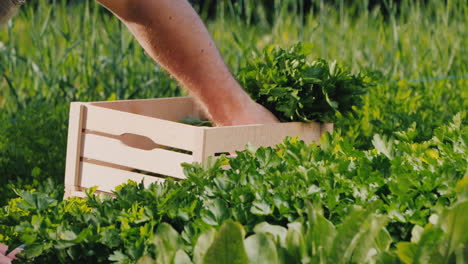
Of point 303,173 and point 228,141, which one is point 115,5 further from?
point 303,173

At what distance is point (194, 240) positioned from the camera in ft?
4.66

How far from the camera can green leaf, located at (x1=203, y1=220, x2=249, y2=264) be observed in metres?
1.26

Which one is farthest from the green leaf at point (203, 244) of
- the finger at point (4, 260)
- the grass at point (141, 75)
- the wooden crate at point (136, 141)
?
the grass at point (141, 75)

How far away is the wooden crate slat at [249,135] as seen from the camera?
2250 mm

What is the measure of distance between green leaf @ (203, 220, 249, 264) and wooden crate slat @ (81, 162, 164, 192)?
1.21m

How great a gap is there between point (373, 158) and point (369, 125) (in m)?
1.27

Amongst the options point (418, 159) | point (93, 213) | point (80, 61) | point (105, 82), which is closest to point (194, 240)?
point (93, 213)

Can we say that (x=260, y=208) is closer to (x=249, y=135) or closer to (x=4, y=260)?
(x=4, y=260)

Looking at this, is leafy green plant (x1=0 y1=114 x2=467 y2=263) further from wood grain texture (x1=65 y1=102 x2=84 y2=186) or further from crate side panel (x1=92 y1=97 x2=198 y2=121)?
crate side panel (x1=92 y1=97 x2=198 y2=121)

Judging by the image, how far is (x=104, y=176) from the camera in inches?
100

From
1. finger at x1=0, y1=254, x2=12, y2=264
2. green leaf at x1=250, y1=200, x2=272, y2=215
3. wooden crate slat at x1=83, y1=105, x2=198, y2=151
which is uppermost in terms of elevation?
wooden crate slat at x1=83, y1=105, x2=198, y2=151

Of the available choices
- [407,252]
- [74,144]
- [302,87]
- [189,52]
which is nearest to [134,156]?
[74,144]

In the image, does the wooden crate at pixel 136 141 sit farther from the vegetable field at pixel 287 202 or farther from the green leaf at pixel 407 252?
the green leaf at pixel 407 252

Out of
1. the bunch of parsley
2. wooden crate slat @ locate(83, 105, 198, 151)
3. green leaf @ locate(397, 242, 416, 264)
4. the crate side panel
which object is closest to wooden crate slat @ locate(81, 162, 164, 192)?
wooden crate slat @ locate(83, 105, 198, 151)
